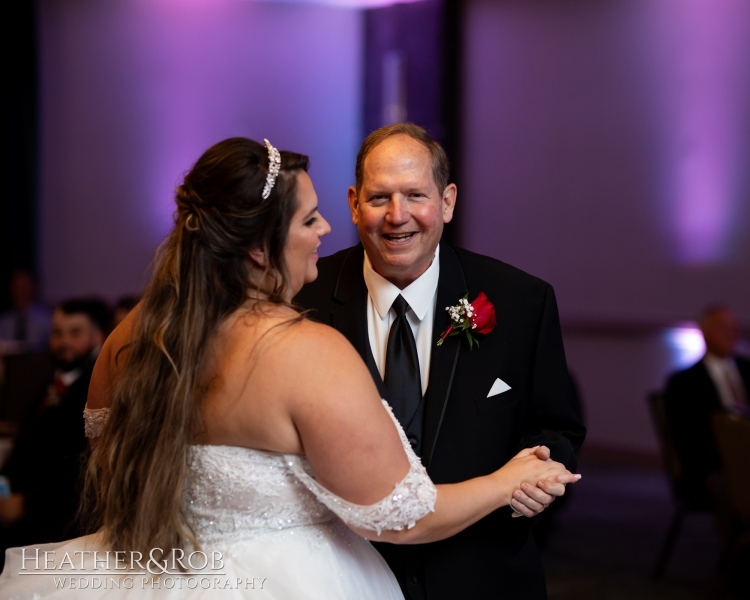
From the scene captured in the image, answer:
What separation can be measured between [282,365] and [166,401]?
0.25 meters

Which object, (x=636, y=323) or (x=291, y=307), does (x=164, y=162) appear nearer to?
(x=636, y=323)

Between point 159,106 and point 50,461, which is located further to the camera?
point 159,106

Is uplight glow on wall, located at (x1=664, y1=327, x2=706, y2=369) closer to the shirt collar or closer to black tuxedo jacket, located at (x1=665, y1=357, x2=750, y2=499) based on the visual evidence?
black tuxedo jacket, located at (x1=665, y1=357, x2=750, y2=499)

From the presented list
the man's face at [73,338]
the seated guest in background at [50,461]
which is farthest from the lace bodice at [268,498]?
the man's face at [73,338]

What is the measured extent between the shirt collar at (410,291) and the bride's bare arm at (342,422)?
64 cm

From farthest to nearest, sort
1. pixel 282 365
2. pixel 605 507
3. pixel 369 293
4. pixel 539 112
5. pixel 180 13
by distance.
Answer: pixel 180 13
pixel 539 112
pixel 605 507
pixel 369 293
pixel 282 365

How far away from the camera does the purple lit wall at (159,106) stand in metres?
10.1

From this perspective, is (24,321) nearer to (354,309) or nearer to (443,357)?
(354,309)

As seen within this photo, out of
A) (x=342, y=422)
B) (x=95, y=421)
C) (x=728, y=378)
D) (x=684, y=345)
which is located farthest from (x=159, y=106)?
(x=342, y=422)

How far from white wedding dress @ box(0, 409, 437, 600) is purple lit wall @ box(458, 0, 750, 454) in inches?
256

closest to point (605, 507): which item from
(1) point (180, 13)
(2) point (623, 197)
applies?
(2) point (623, 197)

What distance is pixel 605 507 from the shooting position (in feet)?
23.3

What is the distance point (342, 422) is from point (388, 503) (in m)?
0.19

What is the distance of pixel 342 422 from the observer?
179 centimetres
